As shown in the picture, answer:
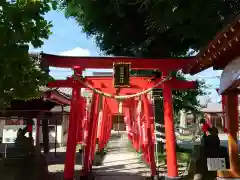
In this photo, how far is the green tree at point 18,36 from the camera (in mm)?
4203

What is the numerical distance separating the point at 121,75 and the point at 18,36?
4.96 m

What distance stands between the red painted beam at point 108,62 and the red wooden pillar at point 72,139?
0.62m

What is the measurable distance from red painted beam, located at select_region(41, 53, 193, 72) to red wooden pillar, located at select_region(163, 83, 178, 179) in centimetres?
62

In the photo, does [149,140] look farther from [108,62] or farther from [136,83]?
[108,62]

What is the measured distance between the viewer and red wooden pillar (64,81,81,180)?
340 inches

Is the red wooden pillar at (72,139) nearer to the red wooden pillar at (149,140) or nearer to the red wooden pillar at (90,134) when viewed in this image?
the red wooden pillar at (90,134)

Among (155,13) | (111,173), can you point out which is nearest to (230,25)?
(155,13)

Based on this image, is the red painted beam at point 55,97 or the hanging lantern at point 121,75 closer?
the hanging lantern at point 121,75

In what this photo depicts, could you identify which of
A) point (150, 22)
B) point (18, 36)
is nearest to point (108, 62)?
point (150, 22)

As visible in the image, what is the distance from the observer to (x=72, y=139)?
8.75m

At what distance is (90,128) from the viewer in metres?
Answer: 10.5

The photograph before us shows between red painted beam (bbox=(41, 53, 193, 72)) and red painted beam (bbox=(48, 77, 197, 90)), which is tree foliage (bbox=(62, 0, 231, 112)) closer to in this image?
red painted beam (bbox=(41, 53, 193, 72))

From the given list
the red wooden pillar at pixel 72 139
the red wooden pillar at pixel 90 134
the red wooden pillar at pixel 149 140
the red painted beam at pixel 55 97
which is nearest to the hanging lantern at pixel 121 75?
the red wooden pillar at pixel 72 139

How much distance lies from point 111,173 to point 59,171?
194cm
